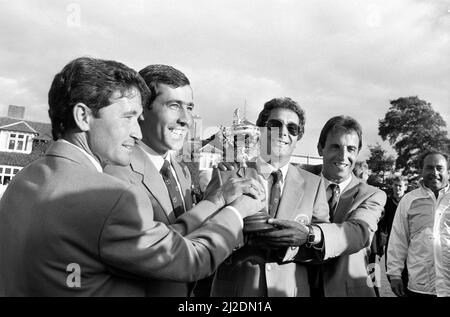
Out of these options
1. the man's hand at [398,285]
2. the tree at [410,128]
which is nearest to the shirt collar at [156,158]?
the man's hand at [398,285]

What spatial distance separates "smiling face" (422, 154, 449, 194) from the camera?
4.64 m

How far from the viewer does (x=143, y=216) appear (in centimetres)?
158

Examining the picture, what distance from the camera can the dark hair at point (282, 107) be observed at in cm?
297

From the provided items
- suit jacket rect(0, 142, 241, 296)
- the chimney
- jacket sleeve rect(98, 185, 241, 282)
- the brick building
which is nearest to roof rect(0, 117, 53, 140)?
the brick building

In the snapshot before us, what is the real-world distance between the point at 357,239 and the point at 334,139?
0.97m

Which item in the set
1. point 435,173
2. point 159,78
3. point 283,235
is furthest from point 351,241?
point 435,173

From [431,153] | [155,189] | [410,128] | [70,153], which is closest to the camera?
[70,153]

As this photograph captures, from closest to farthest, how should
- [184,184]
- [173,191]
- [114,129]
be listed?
[114,129] → [173,191] → [184,184]

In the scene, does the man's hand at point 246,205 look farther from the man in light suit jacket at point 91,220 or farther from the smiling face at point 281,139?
the smiling face at point 281,139

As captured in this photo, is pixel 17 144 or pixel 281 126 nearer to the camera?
pixel 281 126

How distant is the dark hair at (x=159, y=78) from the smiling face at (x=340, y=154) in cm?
155

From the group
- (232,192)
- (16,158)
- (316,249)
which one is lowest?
(316,249)

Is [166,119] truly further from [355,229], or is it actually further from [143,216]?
[355,229]

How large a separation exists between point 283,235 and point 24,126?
53.5m
